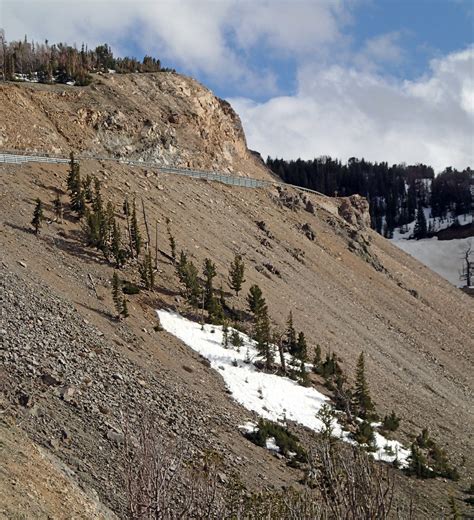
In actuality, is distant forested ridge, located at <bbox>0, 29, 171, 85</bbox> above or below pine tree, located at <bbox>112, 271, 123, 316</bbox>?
above

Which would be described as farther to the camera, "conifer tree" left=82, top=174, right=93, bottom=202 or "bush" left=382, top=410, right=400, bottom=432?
"conifer tree" left=82, top=174, right=93, bottom=202

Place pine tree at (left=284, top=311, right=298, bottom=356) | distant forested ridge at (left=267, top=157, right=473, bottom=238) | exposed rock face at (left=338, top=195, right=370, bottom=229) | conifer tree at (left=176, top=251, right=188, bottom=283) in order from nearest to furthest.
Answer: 1. pine tree at (left=284, top=311, right=298, bottom=356)
2. conifer tree at (left=176, top=251, right=188, bottom=283)
3. exposed rock face at (left=338, top=195, right=370, bottom=229)
4. distant forested ridge at (left=267, top=157, right=473, bottom=238)

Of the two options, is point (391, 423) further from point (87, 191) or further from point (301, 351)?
point (87, 191)

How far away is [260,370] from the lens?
25.4 m

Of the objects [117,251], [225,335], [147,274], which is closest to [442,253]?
[147,274]

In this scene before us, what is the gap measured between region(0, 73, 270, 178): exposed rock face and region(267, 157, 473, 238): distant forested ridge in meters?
66.1

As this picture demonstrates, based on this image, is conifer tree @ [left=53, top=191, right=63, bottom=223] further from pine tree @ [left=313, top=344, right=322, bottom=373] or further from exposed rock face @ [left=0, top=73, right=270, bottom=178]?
pine tree @ [left=313, top=344, right=322, bottom=373]

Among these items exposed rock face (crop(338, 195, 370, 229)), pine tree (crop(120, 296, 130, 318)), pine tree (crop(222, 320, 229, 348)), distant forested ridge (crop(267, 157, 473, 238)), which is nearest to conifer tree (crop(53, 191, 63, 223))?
pine tree (crop(120, 296, 130, 318))

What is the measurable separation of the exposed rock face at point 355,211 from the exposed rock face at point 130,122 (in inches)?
508

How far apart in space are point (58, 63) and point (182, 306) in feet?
142

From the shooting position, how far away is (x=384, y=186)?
154 meters

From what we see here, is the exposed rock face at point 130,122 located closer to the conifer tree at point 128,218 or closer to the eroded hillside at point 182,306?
the eroded hillside at point 182,306

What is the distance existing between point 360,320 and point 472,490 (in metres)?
20.3

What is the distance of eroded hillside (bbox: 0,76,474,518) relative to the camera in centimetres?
1644
